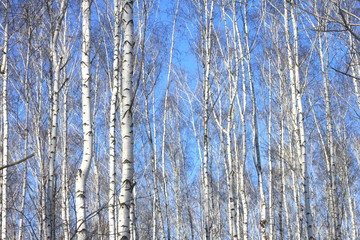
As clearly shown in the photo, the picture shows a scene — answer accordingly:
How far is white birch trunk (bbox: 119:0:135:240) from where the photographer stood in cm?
360

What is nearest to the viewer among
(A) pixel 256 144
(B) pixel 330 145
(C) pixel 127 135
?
(C) pixel 127 135

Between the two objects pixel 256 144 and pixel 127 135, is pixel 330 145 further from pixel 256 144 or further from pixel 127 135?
pixel 127 135

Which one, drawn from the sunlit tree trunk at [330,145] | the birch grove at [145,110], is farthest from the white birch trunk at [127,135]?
the sunlit tree trunk at [330,145]

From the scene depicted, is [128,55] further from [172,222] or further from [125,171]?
[172,222]

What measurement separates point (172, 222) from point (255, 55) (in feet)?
39.2

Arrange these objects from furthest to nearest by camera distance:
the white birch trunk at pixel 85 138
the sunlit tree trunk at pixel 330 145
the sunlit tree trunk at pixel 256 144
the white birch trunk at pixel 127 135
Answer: the sunlit tree trunk at pixel 330 145 → the sunlit tree trunk at pixel 256 144 → the white birch trunk at pixel 85 138 → the white birch trunk at pixel 127 135

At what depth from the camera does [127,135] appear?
12.3 feet

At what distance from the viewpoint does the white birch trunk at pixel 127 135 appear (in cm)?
360

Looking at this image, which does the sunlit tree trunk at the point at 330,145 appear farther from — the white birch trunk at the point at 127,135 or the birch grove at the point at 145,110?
the white birch trunk at the point at 127,135

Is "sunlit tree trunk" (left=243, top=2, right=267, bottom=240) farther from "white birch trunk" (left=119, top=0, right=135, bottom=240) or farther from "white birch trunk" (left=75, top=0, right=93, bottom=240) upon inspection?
"white birch trunk" (left=119, top=0, right=135, bottom=240)

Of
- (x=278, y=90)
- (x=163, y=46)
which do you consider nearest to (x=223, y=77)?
(x=278, y=90)

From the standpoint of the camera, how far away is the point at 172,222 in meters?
21.7

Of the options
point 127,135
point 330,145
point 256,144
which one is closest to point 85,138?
point 127,135

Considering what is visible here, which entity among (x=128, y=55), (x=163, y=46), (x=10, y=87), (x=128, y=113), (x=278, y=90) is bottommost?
(x=128, y=113)
